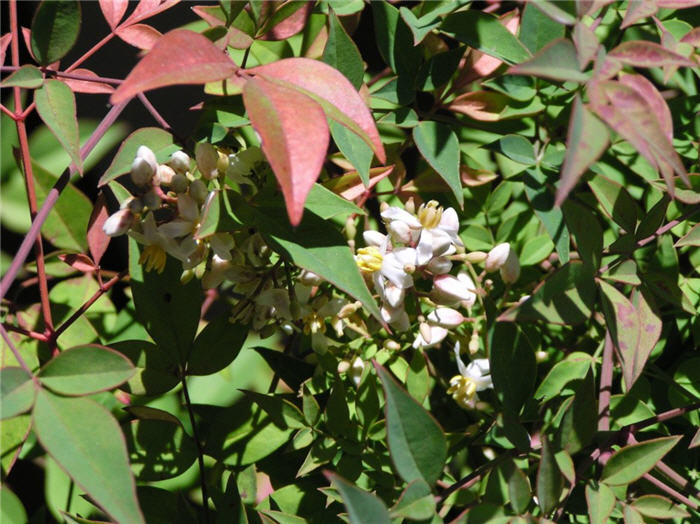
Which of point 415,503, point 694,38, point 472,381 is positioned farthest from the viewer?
point 472,381

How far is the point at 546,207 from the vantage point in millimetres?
656

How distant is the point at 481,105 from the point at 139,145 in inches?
15.2

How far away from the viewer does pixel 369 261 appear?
675mm

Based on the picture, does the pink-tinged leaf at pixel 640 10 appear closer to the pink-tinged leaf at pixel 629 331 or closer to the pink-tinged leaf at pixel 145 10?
the pink-tinged leaf at pixel 629 331

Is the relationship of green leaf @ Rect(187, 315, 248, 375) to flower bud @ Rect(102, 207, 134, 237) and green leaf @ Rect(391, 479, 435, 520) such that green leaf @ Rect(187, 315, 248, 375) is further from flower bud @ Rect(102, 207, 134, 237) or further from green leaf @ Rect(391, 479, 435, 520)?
green leaf @ Rect(391, 479, 435, 520)

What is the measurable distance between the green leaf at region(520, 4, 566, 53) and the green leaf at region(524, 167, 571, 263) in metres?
0.13

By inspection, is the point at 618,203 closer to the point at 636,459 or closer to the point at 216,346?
the point at 636,459

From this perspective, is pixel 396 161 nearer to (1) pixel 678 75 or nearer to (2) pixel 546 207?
(2) pixel 546 207

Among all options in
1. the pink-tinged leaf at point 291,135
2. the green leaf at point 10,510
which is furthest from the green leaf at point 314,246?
the green leaf at point 10,510

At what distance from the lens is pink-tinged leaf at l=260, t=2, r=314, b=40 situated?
671 millimetres

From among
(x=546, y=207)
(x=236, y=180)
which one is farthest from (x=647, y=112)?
(x=236, y=180)

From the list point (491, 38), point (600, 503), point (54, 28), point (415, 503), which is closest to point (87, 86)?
point (54, 28)

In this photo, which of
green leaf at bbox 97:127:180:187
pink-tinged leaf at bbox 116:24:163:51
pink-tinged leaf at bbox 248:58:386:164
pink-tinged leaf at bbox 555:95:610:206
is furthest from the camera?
pink-tinged leaf at bbox 116:24:163:51

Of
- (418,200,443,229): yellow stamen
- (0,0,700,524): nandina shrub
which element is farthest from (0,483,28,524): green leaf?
(418,200,443,229): yellow stamen
